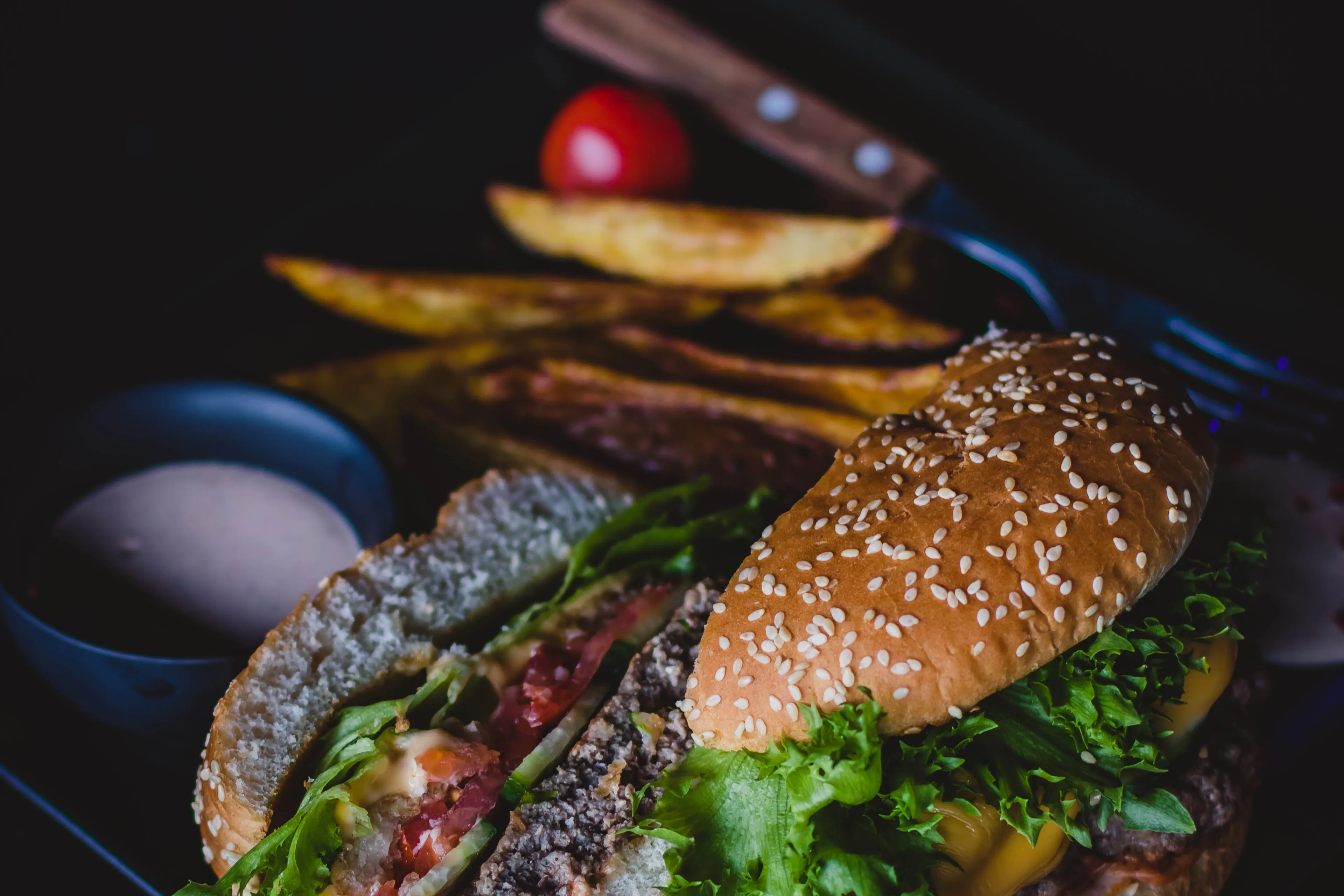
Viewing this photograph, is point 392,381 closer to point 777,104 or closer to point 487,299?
point 487,299

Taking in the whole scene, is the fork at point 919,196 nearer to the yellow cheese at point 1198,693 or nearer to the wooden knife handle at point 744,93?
the wooden knife handle at point 744,93

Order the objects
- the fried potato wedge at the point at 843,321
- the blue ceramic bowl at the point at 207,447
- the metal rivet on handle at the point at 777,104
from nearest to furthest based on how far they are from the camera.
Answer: the blue ceramic bowl at the point at 207,447 → the fried potato wedge at the point at 843,321 → the metal rivet on handle at the point at 777,104

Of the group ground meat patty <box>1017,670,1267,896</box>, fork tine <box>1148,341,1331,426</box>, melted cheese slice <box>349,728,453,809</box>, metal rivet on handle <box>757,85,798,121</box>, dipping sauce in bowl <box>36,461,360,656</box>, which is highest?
metal rivet on handle <box>757,85,798,121</box>

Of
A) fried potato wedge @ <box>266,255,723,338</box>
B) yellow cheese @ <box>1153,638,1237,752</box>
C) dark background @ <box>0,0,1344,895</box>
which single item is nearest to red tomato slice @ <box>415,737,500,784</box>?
yellow cheese @ <box>1153,638,1237,752</box>

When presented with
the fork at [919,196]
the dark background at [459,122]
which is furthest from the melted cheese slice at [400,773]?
the fork at [919,196]

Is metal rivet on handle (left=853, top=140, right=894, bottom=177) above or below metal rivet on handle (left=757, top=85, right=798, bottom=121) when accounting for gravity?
below

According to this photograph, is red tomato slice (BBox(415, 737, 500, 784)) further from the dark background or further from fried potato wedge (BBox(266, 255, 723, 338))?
the dark background
